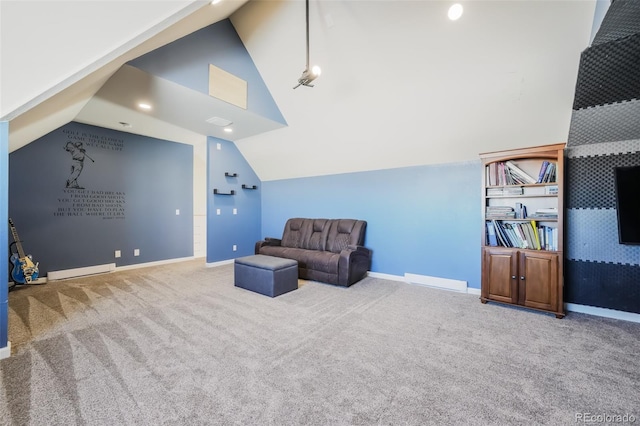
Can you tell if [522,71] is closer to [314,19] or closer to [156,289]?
[314,19]

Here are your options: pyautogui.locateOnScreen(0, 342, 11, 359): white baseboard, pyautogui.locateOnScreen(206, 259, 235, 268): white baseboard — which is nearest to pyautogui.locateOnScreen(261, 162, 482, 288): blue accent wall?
pyautogui.locateOnScreen(206, 259, 235, 268): white baseboard

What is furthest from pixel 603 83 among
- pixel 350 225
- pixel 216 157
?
pixel 216 157

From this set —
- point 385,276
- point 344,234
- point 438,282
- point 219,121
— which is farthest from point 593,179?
point 219,121

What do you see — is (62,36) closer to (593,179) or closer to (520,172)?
(520,172)

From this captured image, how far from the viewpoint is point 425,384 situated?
1.69 m

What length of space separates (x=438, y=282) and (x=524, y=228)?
52.9 inches

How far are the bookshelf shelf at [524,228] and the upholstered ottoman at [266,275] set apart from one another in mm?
2496

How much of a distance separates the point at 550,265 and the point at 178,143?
664cm

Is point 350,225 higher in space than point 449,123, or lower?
lower

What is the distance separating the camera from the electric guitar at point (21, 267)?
11.8ft

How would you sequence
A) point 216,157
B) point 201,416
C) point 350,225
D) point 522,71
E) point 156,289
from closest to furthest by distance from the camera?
point 201,416 → point 522,71 → point 156,289 → point 350,225 → point 216,157

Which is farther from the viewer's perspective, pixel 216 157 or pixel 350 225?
pixel 216 157

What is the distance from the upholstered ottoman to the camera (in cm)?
338

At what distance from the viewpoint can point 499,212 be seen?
10.4ft
